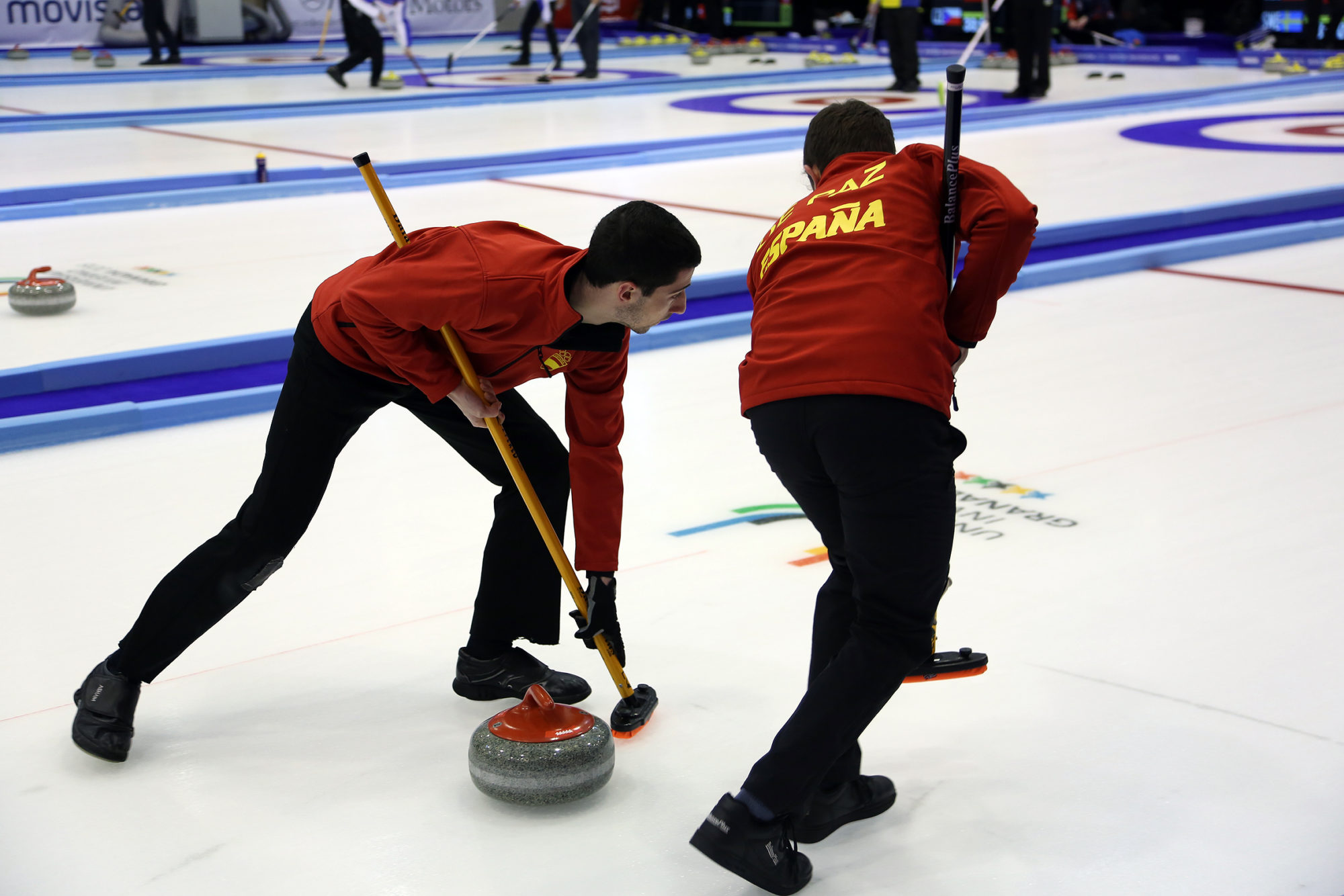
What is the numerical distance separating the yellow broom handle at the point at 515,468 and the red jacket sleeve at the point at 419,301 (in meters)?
0.03

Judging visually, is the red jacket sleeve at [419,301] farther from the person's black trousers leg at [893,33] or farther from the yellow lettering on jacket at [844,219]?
the person's black trousers leg at [893,33]

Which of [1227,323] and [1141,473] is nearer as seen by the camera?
[1141,473]

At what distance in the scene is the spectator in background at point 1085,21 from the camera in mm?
18734

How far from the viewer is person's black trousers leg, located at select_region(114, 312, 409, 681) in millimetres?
2287

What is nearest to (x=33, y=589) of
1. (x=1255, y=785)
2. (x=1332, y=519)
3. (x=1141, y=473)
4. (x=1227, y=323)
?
(x=1255, y=785)

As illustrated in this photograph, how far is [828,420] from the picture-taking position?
1805mm

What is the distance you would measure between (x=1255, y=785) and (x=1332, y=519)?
139cm

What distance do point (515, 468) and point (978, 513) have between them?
5.04 ft

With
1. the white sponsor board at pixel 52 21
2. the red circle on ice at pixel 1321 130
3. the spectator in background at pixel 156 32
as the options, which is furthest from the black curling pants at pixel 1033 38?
the white sponsor board at pixel 52 21

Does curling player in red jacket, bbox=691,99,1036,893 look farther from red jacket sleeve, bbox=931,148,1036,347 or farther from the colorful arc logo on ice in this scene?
the colorful arc logo on ice

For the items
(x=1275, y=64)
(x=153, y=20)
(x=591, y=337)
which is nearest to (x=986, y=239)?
(x=591, y=337)

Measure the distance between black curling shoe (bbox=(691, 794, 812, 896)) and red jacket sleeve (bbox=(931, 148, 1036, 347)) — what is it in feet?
2.42

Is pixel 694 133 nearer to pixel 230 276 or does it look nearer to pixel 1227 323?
pixel 230 276

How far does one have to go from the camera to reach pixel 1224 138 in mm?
10492
